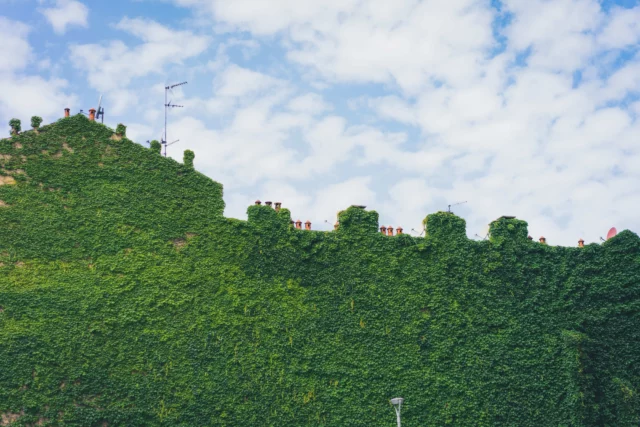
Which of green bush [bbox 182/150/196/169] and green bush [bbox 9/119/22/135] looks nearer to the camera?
green bush [bbox 9/119/22/135]

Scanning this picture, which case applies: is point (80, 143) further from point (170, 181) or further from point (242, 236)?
point (242, 236)

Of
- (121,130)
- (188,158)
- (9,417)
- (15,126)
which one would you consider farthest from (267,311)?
(15,126)

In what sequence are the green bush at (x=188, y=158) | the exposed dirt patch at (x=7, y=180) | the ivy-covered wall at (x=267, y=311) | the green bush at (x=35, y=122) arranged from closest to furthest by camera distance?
the ivy-covered wall at (x=267, y=311) → the exposed dirt patch at (x=7, y=180) → the green bush at (x=35, y=122) → the green bush at (x=188, y=158)

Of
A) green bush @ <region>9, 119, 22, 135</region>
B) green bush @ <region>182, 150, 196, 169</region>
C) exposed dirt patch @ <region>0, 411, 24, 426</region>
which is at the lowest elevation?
exposed dirt patch @ <region>0, 411, 24, 426</region>

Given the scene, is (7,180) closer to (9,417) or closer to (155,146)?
(155,146)

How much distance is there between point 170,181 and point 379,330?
10.7 m

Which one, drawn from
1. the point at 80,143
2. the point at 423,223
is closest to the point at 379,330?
the point at 423,223

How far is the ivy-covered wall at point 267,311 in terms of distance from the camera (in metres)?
24.4

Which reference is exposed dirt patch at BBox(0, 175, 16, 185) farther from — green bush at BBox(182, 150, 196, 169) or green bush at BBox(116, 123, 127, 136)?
green bush at BBox(182, 150, 196, 169)

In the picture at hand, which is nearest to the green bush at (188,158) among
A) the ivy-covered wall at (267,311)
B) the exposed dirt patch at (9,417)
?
the ivy-covered wall at (267,311)

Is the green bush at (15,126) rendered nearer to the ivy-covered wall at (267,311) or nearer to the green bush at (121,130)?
the ivy-covered wall at (267,311)

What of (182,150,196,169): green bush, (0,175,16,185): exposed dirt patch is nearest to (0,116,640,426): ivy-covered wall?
(0,175,16,185): exposed dirt patch

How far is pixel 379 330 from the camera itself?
2734cm

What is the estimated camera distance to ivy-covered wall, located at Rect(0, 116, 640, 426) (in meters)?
24.4
